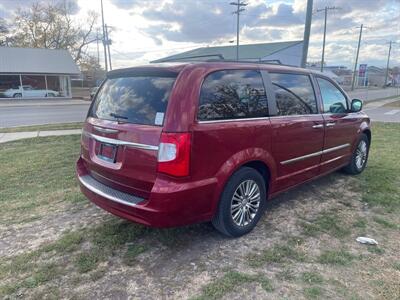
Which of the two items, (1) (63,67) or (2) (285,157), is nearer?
(2) (285,157)

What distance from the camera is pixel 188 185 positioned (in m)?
2.78

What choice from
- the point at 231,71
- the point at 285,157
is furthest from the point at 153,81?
the point at 285,157

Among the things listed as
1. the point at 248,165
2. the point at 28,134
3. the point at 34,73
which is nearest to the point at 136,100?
the point at 248,165

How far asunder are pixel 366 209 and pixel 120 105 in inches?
134

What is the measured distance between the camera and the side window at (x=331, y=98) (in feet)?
14.9

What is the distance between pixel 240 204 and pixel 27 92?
36409mm

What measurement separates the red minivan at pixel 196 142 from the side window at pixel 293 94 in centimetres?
1

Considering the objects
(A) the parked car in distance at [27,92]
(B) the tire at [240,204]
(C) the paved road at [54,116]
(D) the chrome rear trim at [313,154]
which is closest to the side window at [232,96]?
(B) the tire at [240,204]

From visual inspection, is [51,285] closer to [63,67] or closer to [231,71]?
[231,71]

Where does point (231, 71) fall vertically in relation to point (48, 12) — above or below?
below

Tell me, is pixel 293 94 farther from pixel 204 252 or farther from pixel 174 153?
pixel 204 252

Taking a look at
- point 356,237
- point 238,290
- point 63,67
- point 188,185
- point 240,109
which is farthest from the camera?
point 63,67

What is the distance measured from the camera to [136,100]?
3041 millimetres

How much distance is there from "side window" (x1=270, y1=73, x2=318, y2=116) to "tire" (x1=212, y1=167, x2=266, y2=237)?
0.87 m
